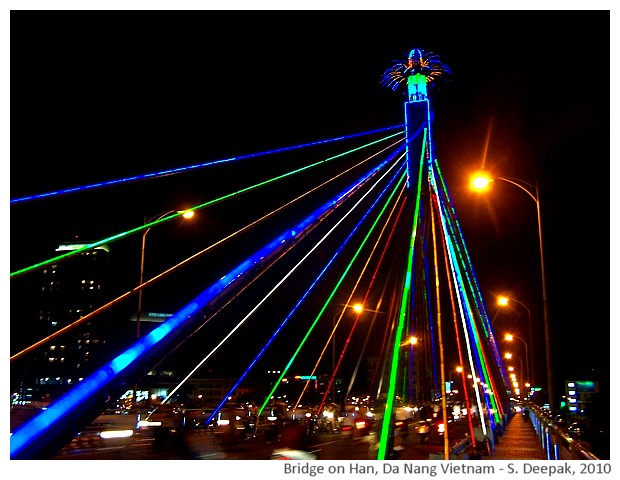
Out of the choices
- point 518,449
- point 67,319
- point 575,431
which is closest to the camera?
point 575,431

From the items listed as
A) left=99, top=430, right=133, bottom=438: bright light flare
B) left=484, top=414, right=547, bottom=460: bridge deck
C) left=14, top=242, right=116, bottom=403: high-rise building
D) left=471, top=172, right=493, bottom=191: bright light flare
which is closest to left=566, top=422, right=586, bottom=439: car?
left=484, top=414, right=547, bottom=460: bridge deck

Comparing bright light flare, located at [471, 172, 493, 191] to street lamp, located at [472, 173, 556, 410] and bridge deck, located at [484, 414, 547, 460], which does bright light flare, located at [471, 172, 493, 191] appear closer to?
street lamp, located at [472, 173, 556, 410]

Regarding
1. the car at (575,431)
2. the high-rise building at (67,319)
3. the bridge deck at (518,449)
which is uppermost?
the high-rise building at (67,319)

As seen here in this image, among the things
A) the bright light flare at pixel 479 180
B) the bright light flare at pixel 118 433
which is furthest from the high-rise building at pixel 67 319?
the bright light flare at pixel 479 180

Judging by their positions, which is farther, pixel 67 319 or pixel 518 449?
pixel 67 319

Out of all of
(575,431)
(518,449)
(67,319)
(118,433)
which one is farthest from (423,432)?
(67,319)

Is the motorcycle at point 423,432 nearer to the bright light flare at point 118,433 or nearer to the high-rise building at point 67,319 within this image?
the bright light flare at point 118,433

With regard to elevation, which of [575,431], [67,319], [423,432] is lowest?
[423,432]

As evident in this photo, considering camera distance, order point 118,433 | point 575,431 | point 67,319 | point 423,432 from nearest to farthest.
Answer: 1. point 575,431
2. point 118,433
3. point 423,432
4. point 67,319

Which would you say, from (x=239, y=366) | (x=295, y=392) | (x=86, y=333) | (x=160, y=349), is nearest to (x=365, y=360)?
(x=295, y=392)

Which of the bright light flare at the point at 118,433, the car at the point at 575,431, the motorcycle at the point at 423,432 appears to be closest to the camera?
the car at the point at 575,431

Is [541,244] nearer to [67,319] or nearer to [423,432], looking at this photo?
[423,432]
